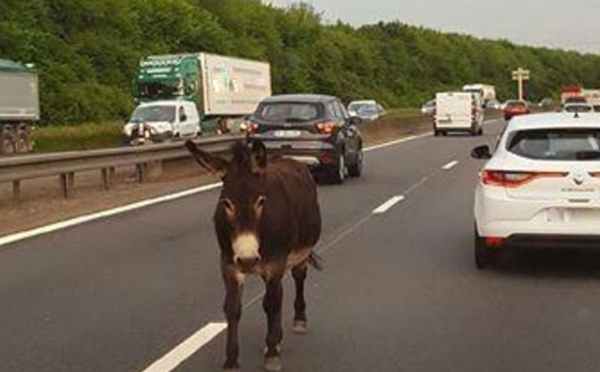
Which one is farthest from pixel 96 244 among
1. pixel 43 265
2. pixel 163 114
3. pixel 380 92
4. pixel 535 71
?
pixel 535 71

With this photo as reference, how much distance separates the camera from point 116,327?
25.9 ft

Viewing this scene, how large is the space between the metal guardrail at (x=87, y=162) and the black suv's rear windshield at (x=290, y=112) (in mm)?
1614

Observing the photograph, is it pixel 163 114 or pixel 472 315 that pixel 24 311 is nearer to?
pixel 472 315

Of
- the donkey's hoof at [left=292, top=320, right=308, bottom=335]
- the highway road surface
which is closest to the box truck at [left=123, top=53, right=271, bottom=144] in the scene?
the highway road surface

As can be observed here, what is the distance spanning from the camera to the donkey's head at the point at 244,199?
5879mm

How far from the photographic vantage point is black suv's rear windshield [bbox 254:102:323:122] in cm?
2136

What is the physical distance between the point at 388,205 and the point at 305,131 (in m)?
4.57

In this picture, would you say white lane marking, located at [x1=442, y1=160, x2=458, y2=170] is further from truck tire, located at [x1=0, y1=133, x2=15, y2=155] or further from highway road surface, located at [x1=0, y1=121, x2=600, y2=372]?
truck tire, located at [x1=0, y1=133, x2=15, y2=155]

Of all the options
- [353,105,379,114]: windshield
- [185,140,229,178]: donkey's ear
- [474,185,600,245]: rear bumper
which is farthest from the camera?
[353,105,379,114]: windshield

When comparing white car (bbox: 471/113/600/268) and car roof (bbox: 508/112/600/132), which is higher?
car roof (bbox: 508/112/600/132)

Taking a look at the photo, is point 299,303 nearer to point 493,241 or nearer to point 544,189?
point 493,241

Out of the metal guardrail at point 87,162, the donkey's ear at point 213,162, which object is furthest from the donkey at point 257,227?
the metal guardrail at point 87,162

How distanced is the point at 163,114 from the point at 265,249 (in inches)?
1119

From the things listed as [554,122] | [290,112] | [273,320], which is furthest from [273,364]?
[290,112]
